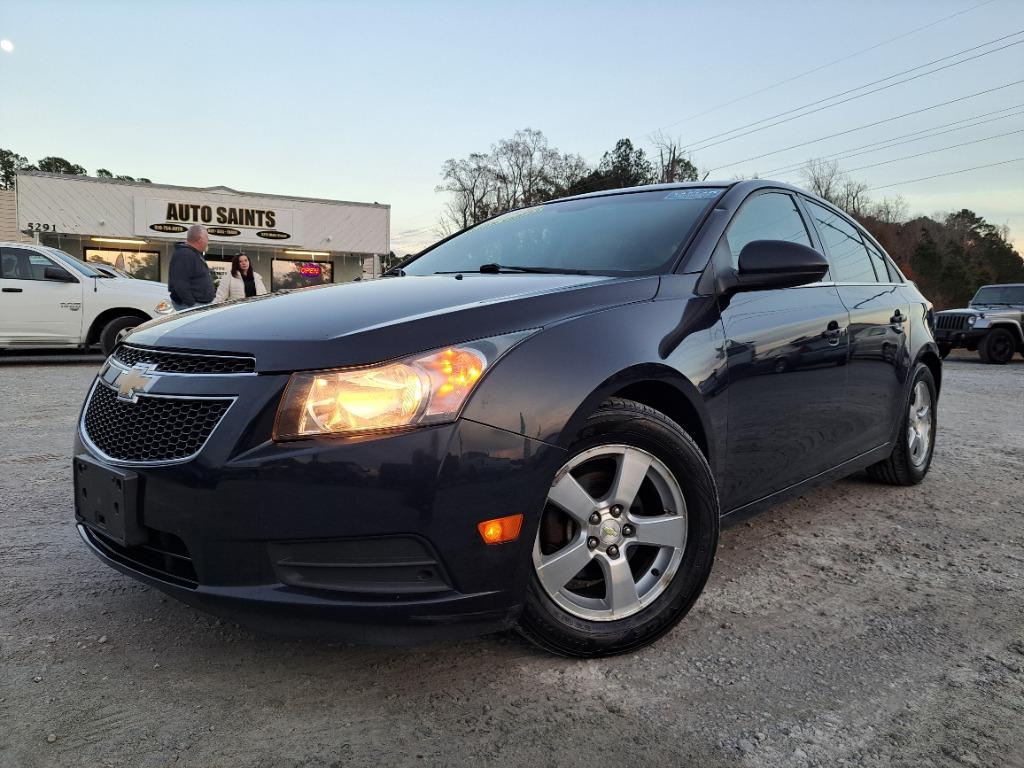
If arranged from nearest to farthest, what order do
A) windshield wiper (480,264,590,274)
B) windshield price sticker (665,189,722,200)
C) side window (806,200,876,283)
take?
windshield wiper (480,264,590,274)
windshield price sticker (665,189,722,200)
side window (806,200,876,283)

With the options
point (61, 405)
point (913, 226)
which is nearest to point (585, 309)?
point (61, 405)

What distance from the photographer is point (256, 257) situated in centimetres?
2647

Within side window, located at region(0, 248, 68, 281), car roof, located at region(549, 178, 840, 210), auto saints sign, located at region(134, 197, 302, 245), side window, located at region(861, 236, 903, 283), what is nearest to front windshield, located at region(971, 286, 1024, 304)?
side window, located at region(861, 236, 903, 283)

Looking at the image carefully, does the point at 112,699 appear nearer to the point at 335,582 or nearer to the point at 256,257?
the point at 335,582

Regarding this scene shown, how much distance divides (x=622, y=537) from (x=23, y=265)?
35.0 feet

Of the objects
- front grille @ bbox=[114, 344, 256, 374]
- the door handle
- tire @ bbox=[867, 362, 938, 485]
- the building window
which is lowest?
tire @ bbox=[867, 362, 938, 485]

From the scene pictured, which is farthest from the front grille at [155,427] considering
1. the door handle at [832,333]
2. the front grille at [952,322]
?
the front grille at [952,322]

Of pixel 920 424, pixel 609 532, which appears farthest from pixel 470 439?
pixel 920 424

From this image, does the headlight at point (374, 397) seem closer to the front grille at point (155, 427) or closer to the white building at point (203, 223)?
the front grille at point (155, 427)

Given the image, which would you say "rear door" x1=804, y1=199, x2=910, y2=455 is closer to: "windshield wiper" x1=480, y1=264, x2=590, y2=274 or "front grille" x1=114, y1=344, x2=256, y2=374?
"windshield wiper" x1=480, y1=264, x2=590, y2=274

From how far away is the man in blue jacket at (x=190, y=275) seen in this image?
26.4 ft

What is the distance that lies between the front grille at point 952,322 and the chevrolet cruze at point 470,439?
14975 millimetres

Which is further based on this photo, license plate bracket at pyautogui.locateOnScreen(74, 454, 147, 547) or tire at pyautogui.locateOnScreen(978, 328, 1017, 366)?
tire at pyautogui.locateOnScreen(978, 328, 1017, 366)

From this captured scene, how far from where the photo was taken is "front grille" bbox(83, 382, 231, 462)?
1749mm
